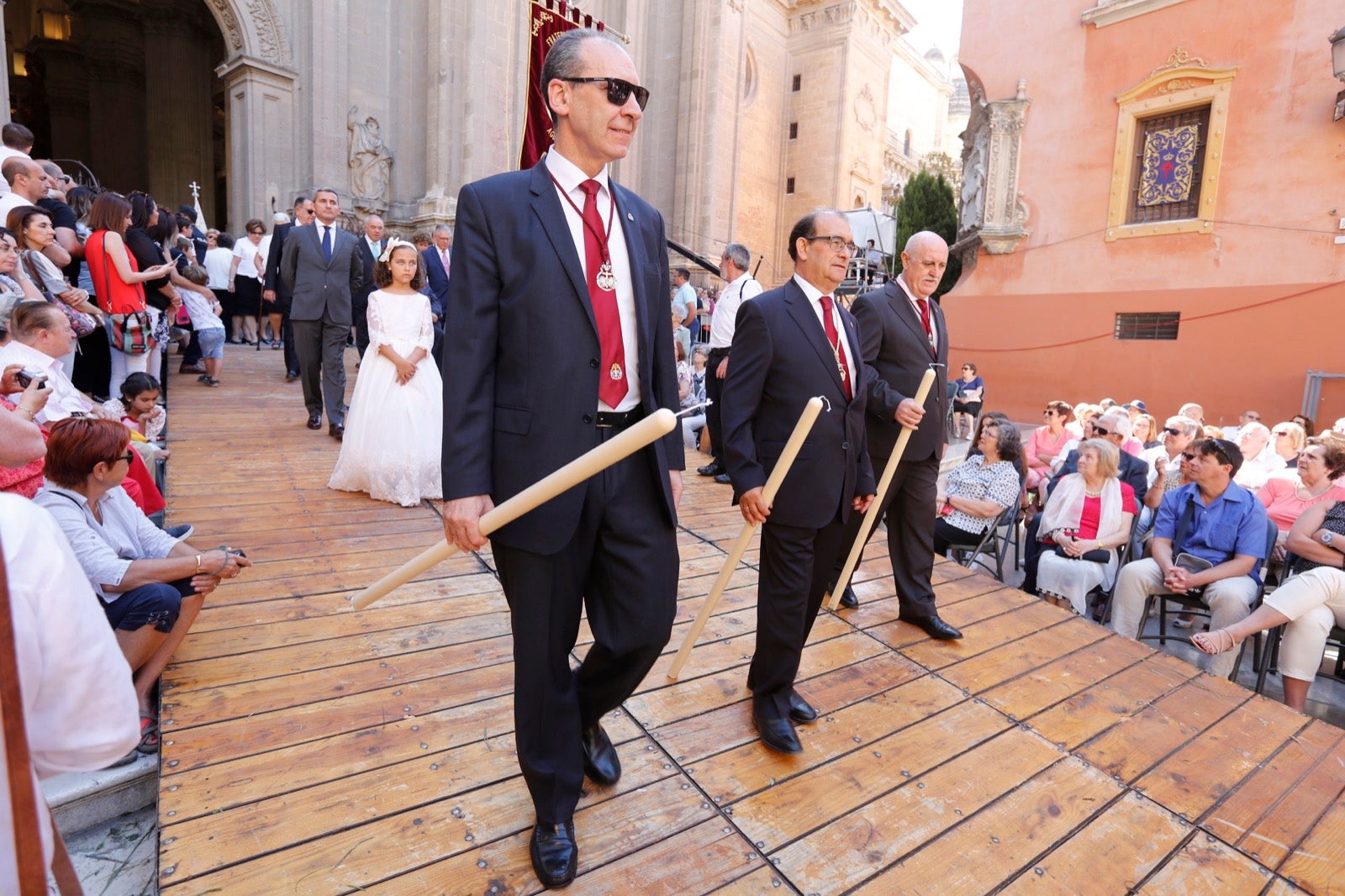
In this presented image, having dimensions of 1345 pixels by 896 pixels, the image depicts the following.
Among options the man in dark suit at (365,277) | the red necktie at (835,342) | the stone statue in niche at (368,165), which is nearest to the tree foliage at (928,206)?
the stone statue in niche at (368,165)

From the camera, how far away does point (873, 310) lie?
12.3ft

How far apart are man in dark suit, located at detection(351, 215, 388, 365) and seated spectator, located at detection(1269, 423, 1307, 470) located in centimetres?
804

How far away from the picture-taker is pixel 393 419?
207 inches

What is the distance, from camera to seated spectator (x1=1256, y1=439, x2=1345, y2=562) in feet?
15.3

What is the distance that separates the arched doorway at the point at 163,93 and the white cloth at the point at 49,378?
1064cm

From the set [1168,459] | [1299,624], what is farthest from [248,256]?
[1299,624]

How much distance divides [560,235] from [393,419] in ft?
12.4

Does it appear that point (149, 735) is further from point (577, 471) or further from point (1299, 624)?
point (1299, 624)

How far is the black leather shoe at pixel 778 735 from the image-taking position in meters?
2.67

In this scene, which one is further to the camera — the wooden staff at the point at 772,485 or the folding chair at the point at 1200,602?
the folding chair at the point at 1200,602

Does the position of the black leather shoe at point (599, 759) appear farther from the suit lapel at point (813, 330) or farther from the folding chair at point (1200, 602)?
the folding chair at point (1200, 602)

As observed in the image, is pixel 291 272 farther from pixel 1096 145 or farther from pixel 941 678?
pixel 1096 145

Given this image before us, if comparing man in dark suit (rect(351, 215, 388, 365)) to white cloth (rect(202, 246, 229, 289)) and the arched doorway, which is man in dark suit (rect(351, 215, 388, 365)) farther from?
the arched doorway

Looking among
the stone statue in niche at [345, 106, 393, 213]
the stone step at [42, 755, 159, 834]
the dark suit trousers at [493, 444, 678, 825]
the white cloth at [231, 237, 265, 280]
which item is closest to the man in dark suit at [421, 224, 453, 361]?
the white cloth at [231, 237, 265, 280]
